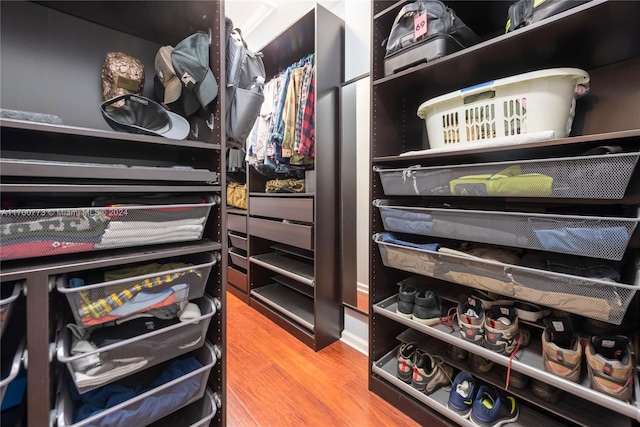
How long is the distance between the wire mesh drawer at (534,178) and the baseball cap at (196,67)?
822 mm

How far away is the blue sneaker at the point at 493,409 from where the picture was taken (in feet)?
3.45

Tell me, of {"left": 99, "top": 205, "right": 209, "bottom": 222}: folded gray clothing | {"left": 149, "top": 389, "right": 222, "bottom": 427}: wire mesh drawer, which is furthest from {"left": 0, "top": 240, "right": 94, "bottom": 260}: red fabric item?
{"left": 149, "top": 389, "right": 222, "bottom": 427}: wire mesh drawer

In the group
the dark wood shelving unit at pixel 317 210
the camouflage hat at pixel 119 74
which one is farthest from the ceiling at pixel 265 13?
the camouflage hat at pixel 119 74

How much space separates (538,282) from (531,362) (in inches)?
12.5

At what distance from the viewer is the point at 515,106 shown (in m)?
0.95

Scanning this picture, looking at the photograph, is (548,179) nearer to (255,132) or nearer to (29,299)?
(29,299)

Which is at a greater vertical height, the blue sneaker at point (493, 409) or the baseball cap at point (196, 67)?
the baseball cap at point (196, 67)

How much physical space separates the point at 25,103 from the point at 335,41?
1.59m

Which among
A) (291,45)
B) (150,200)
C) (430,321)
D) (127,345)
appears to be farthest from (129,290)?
(291,45)

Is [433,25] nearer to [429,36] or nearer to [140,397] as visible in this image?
[429,36]

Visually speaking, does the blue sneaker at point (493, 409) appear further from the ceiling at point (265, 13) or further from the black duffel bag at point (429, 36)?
the ceiling at point (265, 13)

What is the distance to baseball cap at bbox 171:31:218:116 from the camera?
90 centimetres

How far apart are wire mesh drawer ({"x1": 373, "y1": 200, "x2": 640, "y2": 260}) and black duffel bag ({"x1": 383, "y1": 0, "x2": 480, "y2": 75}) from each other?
0.63 metres

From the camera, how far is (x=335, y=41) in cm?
181
